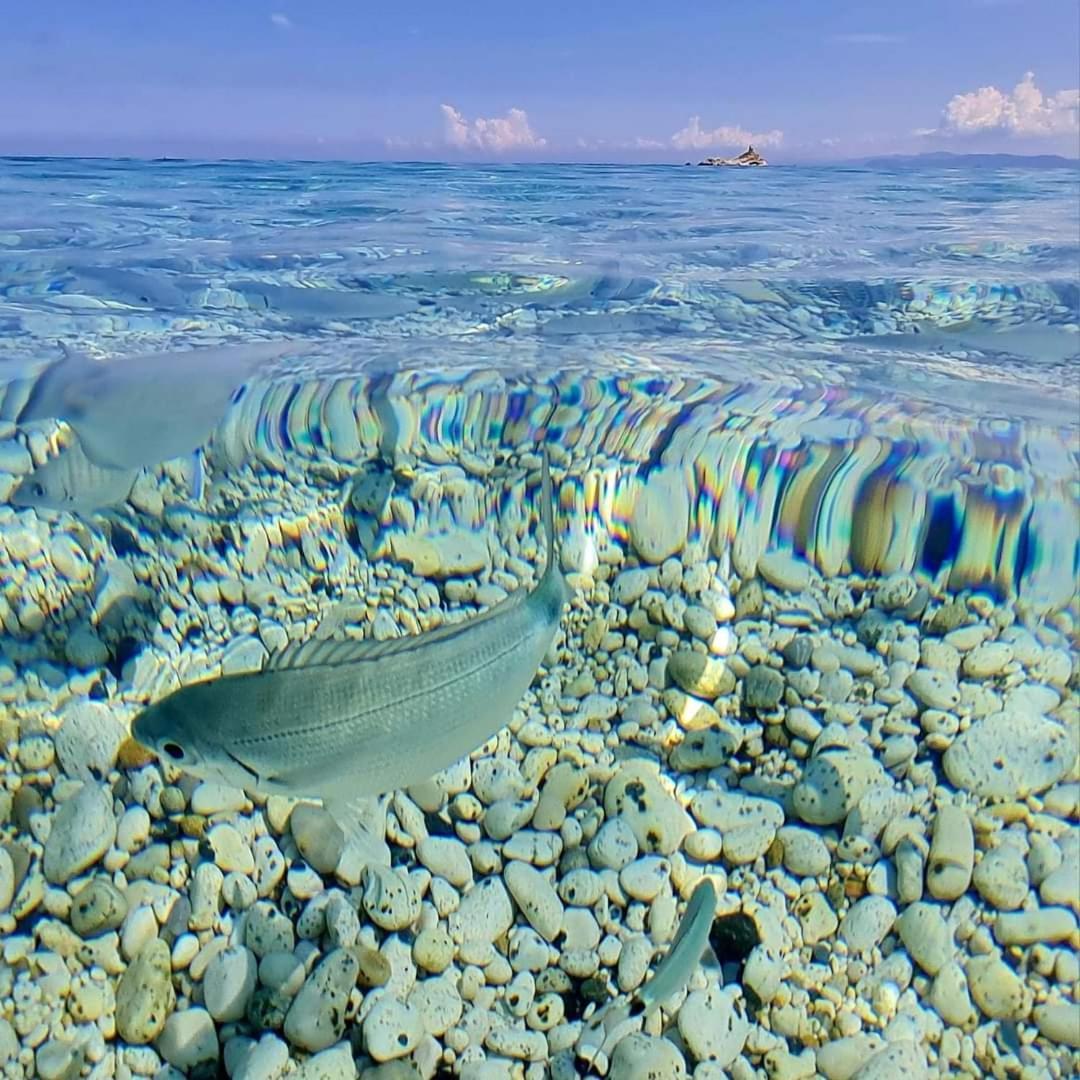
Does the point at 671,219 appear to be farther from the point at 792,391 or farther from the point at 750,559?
the point at 750,559

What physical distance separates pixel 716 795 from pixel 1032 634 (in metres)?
2.29

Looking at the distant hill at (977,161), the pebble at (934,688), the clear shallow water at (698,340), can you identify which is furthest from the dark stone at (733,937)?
the distant hill at (977,161)

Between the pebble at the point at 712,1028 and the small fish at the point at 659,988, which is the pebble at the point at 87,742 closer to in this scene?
the small fish at the point at 659,988

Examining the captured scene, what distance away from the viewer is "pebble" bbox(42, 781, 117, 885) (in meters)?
3.48

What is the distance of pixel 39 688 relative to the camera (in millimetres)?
4324

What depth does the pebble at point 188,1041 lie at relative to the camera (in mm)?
3014

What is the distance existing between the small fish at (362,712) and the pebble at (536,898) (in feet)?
4.17

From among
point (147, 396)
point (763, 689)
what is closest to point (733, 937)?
point (763, 689)

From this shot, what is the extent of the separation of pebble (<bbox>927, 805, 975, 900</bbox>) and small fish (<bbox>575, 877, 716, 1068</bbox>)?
120 centimetres

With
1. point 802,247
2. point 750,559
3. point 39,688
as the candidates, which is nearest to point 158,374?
point 39,688

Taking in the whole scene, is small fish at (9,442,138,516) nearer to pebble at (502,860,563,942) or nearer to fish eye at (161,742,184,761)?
fish eye at (161,742,184,761)

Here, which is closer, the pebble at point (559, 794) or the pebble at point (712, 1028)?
the pebble at point (712, 1028)

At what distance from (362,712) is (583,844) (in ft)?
5.44

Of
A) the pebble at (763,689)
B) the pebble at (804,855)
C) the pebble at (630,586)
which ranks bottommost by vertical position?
the pebble at (804,855)
